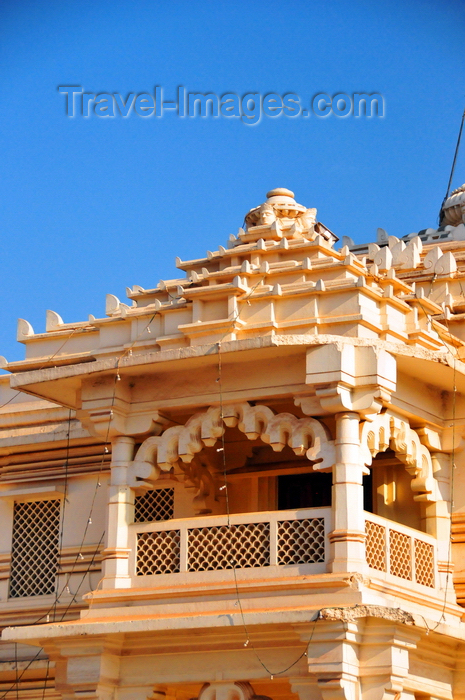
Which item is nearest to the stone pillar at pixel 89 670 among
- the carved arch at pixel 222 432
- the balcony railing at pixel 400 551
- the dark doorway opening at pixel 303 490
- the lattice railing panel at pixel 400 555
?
the carved arch at pixel 222 432

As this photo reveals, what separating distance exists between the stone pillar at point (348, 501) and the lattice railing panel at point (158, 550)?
1909mm

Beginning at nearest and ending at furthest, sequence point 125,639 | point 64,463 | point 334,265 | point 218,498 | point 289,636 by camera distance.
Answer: point 289,636 → point 125,639 → point 334,265 → point 218,498 → point 64,463

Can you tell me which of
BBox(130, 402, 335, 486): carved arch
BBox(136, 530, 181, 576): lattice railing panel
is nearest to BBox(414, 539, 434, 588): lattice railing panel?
BBox(130, 402, 335, 486): carved arch

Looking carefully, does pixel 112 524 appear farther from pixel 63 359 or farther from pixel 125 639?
pixel 63 359

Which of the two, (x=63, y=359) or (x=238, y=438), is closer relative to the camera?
(x=238, y=438)

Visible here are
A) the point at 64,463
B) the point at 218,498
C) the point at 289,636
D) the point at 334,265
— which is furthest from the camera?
the point at 64,463

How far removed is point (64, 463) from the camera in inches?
672

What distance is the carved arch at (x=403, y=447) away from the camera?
44.0 feet

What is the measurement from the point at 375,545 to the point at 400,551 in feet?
1.73

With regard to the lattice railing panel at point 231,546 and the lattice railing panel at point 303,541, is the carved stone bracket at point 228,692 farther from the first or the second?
the lattice railing panel at point 303,541

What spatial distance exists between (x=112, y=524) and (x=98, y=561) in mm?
2395

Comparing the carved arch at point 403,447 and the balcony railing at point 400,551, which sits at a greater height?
the carved arch at point 403,447

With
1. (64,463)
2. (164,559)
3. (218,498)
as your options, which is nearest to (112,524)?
(164,559)

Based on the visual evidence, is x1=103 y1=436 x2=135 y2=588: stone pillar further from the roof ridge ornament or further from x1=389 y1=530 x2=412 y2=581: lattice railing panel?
the roof ridge ornament
